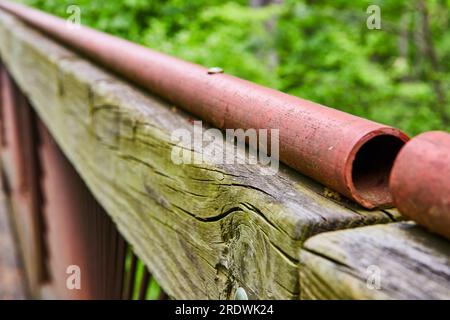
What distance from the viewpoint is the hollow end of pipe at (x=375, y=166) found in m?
0.75

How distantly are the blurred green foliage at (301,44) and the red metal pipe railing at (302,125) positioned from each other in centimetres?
333

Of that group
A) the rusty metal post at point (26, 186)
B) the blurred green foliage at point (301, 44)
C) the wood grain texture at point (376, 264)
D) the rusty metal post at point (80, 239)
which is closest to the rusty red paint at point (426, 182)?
the wood grain texture at point (376, 264)

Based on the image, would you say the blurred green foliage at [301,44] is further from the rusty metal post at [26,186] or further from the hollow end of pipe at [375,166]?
the hollow end of pipe at [375,166]

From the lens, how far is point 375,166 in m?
0.83

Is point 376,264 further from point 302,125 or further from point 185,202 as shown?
point 185,202

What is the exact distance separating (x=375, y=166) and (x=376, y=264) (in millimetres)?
265

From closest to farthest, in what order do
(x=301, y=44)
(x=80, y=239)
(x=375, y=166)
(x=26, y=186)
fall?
(x=375, y=166)
(x=80, y=239)
(x=26, y=186)
(x=301, y=44)

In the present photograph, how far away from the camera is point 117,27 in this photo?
613cm

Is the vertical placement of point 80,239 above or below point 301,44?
below

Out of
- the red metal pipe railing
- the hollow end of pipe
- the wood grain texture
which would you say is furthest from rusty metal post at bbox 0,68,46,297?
the wood grain texture

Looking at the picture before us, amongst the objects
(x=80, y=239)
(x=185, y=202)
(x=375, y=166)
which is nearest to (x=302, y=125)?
(x=375, y=166)

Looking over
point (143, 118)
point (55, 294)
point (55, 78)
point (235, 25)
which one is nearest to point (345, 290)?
point (143, 118)

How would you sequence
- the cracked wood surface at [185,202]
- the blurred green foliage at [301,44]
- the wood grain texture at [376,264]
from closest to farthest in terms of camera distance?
the wood grain texture at [376,264]
the cracked wood surface at [185,202]
the blurred green foliage at [301,44]
